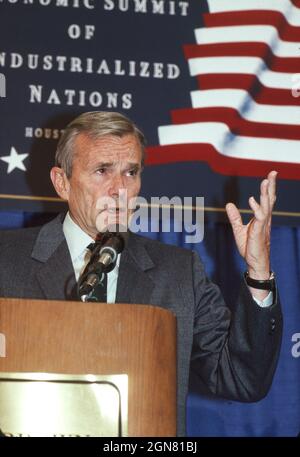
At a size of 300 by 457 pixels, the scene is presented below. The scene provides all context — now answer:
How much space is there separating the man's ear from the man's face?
76mm

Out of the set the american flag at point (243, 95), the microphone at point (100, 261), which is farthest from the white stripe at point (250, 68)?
the microphone at point (100, 261)

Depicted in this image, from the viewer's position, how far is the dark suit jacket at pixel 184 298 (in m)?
2.28

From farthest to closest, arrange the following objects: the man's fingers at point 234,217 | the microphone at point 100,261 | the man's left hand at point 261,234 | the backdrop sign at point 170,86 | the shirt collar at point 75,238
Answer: the backdrop sign at point 170,86
the shirt collar at point 75,238
the man's fingers at point 234,217
the man's left hand at point 261,234
the microphone at point 100,261

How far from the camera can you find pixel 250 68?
3.71 m

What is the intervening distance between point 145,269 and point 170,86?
1.31 m

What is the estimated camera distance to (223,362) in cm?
245

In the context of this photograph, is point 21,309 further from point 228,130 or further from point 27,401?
point 228,130

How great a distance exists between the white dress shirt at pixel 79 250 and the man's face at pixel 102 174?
3 centimetres

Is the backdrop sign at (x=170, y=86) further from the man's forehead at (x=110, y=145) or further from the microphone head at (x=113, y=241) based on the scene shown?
the microphone head at (x=113, y=241)

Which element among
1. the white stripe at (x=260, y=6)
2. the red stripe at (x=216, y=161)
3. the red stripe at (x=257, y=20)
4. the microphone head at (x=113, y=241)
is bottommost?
the microphone head at (x=113, y=241)

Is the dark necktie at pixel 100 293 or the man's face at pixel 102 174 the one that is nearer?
the dark necktie at pixel 100 293

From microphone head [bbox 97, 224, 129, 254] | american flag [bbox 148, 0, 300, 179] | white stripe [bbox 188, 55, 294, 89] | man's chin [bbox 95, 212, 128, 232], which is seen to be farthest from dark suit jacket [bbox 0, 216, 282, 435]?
white stripe [bbox 188, 55, 294, 89]

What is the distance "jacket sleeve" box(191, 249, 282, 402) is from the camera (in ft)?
7.32

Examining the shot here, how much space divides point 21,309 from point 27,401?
0.59 ft
